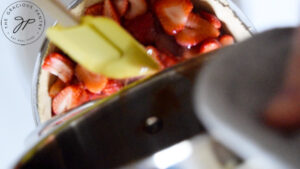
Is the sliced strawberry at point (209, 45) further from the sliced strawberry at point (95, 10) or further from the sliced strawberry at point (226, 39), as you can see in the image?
the sliced strawberry at point (95, 10)

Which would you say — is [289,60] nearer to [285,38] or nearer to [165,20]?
[285,38]

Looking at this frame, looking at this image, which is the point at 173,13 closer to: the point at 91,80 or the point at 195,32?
the point at 195,32

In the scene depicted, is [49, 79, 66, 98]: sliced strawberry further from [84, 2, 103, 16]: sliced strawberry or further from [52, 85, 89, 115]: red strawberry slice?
[84, 2, 103, 16]: sliced strawberry

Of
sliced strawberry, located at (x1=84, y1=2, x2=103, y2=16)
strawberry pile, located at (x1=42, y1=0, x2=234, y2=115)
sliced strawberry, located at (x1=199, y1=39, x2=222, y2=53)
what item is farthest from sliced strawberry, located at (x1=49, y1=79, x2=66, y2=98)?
sliced strawberry, located at (x1=199, y1=39, x2=222, y2=53)

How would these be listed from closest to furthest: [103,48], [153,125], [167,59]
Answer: [153,125], [103,48], [167,59]

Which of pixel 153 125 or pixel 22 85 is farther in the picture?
pixel 22 85

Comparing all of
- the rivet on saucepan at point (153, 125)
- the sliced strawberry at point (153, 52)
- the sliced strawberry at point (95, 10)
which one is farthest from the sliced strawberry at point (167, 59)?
the rivet on saucepan at point (153, 125)

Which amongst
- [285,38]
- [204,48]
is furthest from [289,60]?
[204,48]

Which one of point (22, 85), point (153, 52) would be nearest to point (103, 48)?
point (153, 52)
